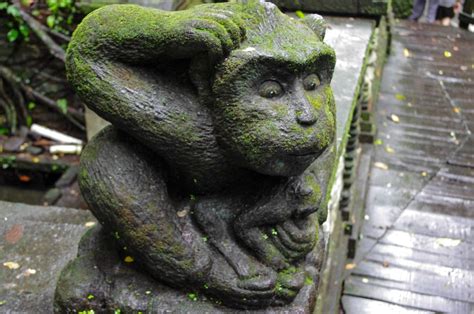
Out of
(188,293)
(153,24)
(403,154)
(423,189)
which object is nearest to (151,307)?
(188,293)

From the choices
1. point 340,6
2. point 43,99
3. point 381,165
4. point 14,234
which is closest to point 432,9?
point 340,6

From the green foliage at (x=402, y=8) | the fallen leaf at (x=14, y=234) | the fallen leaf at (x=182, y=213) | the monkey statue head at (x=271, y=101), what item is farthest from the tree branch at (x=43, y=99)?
the monkey statue head at (x=271, y=101)

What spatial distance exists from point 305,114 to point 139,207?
0.65 meters

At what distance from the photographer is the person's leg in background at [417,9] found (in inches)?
363

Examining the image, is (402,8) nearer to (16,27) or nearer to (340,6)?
(340,6)

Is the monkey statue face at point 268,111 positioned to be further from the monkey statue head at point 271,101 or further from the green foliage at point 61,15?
the green foliage at point 61,15

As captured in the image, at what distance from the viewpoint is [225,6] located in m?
2.02

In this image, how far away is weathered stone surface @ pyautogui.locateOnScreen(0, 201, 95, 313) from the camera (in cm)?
256

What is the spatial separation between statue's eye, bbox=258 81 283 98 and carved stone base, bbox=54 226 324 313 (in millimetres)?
775

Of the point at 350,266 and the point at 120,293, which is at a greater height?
the point at 120,293

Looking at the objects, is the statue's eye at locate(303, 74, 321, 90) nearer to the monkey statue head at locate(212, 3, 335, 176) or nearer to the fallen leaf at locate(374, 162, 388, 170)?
the monkey statue head at locate(212, 3, 335, 176)

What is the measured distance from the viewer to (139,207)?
2.00 metres

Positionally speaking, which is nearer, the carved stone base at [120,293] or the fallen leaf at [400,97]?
the carved stone base at [120,293]

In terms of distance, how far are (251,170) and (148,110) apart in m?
0.46
